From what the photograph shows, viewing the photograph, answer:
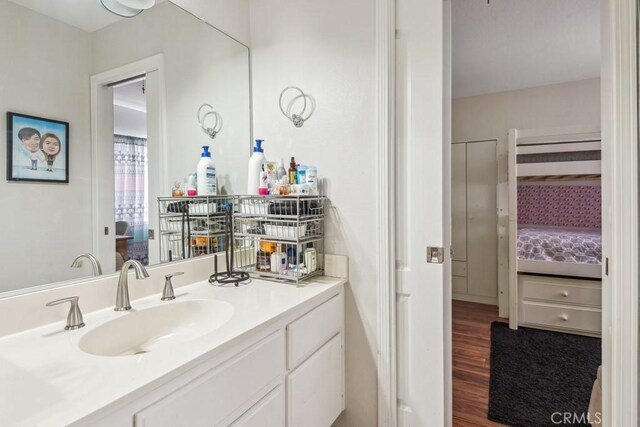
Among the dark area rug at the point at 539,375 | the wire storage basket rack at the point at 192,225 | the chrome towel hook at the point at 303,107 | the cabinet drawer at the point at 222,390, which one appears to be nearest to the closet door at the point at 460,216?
the dark area rug at the point at 539,375

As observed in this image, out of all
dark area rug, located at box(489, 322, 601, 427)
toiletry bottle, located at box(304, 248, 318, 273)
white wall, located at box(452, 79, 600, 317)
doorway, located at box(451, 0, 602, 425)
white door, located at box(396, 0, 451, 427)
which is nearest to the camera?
white door, located at box(396, 0, 451, 427)

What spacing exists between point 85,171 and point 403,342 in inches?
59.3

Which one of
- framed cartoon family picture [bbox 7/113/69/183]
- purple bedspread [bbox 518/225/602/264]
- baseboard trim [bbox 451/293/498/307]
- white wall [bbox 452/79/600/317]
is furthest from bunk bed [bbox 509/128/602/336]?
framed cartoon family picture [bbox 7/113/69/183]

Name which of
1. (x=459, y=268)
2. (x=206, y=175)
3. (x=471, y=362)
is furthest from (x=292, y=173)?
(x=459, y=268)

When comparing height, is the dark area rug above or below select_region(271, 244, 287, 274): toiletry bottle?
below

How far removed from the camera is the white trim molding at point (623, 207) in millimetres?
1154

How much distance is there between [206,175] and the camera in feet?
5.36

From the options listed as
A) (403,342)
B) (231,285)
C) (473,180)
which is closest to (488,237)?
(473,180)

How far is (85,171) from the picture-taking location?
1.19m

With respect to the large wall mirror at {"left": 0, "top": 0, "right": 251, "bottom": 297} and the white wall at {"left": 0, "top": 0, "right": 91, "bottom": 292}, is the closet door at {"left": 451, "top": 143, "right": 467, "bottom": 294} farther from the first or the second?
the white wall at {"left": 0, "top": 0, "right": 91, "bottom": 292}

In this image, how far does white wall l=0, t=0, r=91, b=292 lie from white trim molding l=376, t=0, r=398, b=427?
→ 1.17m

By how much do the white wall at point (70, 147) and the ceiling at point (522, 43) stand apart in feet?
7.51

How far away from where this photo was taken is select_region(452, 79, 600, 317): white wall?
349cm

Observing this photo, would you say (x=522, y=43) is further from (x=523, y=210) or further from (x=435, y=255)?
(x=435, y=255)
